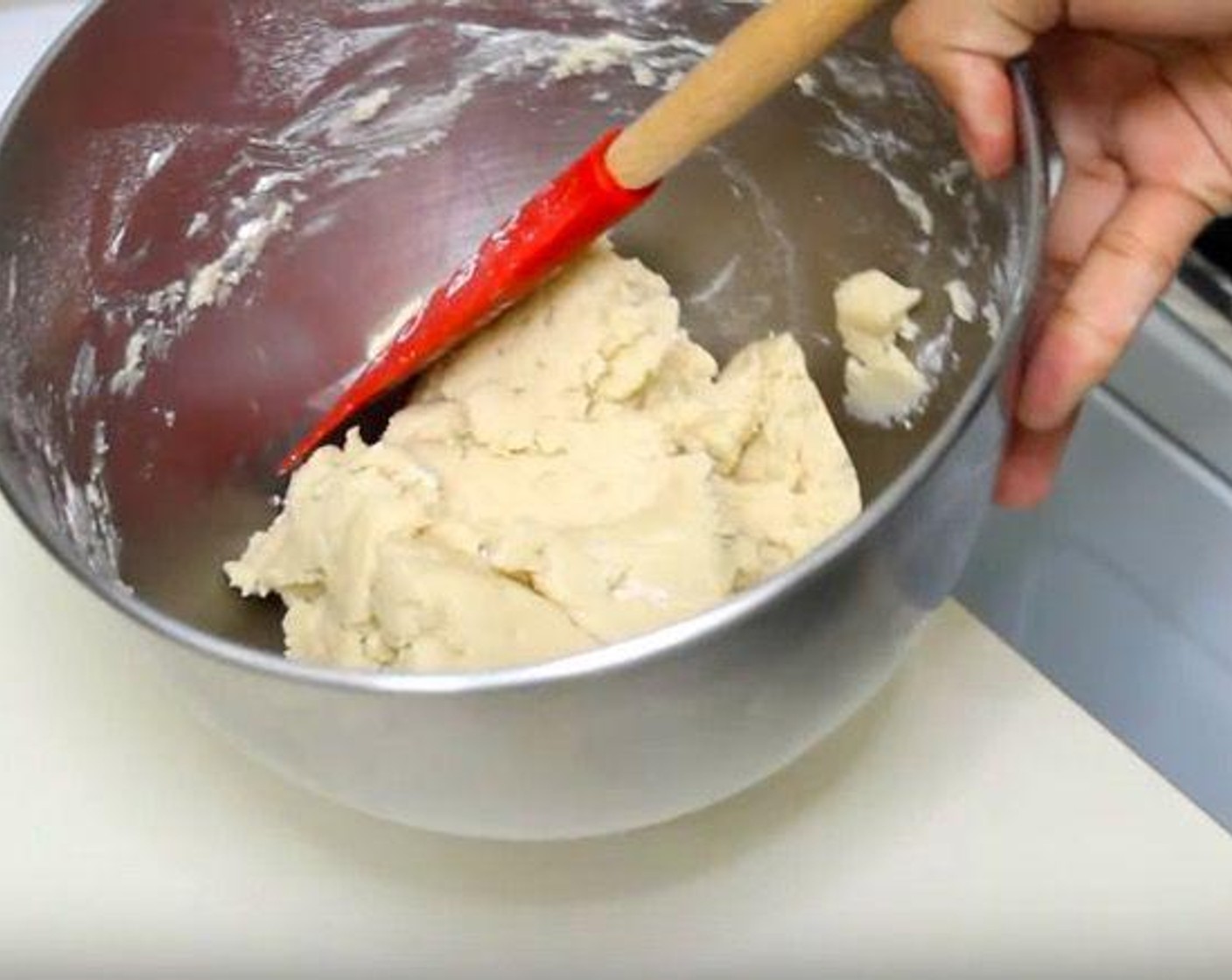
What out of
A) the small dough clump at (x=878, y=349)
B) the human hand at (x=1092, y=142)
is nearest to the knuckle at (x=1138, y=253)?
the human hand at (x=1092, y=142)

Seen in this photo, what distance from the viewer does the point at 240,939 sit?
745mm

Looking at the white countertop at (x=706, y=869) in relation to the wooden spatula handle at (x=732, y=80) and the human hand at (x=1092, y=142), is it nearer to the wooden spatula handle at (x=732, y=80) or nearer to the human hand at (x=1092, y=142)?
the human hand at (x=1092, y=142)

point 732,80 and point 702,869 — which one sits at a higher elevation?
point 732,80

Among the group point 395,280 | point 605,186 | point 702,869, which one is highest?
point 605,186

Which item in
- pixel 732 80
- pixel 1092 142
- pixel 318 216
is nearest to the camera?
pixel 732 80

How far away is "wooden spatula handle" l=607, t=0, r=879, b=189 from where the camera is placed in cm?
66

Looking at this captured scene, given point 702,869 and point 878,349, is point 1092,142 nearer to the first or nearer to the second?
point 878,349

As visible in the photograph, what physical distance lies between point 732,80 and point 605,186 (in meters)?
0.10

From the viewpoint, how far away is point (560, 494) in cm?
81

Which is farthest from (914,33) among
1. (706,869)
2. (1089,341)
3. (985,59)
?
(706,869)

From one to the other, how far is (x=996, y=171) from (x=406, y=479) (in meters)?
0.29

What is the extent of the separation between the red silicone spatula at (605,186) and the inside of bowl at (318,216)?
5cm

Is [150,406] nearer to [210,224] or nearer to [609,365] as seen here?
[210,224]

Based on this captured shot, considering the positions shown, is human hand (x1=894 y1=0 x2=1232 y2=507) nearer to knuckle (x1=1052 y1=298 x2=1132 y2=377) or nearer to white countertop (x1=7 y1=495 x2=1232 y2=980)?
knuckle (x1=1052 y1=298 x2=1132 y2=377)
